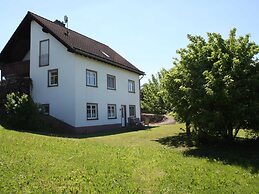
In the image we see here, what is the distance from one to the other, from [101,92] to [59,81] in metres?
4.00

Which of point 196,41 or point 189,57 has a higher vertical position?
point 196,41

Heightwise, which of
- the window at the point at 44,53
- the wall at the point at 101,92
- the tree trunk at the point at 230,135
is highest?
the window at the point at 44,53

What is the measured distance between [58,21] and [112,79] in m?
8.05

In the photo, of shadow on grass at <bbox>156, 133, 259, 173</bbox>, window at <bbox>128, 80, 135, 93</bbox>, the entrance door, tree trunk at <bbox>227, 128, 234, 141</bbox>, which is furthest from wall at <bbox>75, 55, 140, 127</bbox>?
tree trunk at <bbox>227, 128, 234, 141</bbox>

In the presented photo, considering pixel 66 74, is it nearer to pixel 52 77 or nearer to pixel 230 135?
pixel 52 77

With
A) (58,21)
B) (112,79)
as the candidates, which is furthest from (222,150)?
(58,21)

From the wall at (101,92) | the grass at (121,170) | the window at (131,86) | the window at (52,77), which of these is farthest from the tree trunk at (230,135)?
the window at (131,86)

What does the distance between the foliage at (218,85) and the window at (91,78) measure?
1048 centimetres

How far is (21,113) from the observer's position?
18312 millimetres

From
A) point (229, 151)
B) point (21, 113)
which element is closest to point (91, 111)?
point (21, 113)

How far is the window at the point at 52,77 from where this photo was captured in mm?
22422

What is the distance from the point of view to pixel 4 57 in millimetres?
26719

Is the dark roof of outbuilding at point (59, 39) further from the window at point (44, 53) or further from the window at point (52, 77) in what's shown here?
the window at point (52, 77)

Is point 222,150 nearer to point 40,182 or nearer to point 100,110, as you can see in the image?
point 40,182
